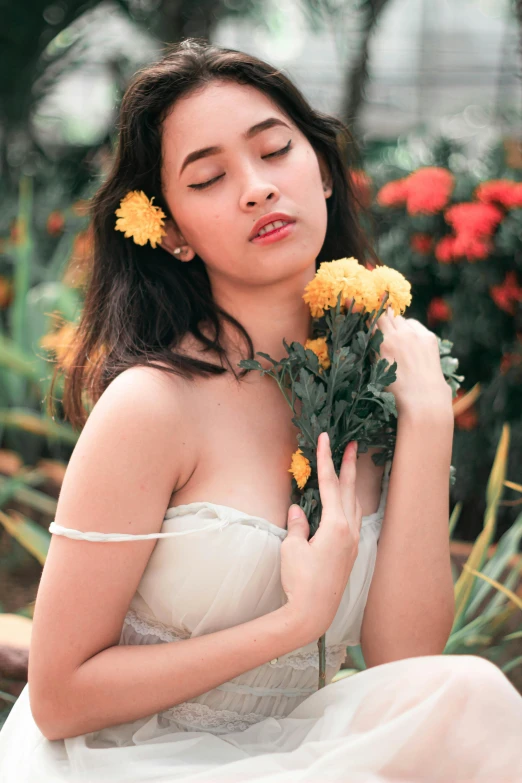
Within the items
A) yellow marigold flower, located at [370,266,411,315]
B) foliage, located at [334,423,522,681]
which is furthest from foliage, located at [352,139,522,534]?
yellow marigold flower, located at [370,266,411,315]

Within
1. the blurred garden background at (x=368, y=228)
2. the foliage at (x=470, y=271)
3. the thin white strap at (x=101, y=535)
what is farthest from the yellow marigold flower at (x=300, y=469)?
the foliage at (x=470, y=271)

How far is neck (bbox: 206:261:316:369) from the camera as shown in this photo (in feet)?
6.48

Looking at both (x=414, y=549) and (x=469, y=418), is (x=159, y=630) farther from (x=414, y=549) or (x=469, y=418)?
(x=469, y=418)

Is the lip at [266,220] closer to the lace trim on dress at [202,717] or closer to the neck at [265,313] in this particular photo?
the neck at [265,313]

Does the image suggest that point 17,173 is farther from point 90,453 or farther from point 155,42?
point 90,453

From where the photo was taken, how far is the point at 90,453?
1.61m

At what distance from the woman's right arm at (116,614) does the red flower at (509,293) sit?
2161mm

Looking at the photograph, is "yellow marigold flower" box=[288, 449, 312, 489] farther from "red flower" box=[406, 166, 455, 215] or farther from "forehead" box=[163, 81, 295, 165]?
"red flower" box=[406, 166, 455, 215]

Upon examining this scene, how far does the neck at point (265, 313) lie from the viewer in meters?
1.97

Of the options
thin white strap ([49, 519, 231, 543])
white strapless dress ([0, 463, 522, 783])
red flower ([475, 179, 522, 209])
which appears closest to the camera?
white strapless dress ([0, 463, 522, 783])

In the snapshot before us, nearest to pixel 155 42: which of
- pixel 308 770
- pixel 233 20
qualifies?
pixel 233 20

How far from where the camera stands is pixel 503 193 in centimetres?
347

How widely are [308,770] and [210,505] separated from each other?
0.51m

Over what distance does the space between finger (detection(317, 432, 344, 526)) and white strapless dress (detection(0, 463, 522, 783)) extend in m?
0.12
